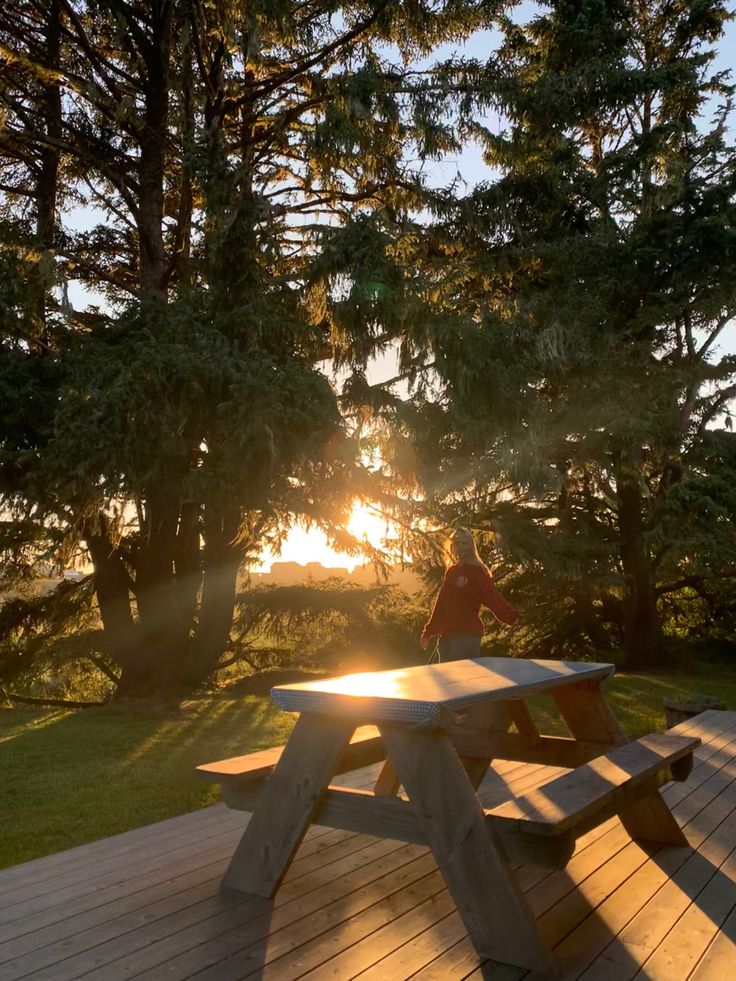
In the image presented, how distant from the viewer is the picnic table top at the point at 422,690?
10.7 ft

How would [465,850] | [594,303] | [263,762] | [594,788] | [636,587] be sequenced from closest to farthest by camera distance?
[465,850], [594,788], [263,762], [594,303], [636,587]

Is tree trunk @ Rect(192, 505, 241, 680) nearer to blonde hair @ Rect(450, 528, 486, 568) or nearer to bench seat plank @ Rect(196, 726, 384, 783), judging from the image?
blonde hair @ Rect(450, 528, 486, 568)

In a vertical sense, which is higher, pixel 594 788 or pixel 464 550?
pixel 464 550

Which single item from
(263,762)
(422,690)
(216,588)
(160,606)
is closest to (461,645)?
(263,762)

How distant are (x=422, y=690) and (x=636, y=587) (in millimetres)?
14636

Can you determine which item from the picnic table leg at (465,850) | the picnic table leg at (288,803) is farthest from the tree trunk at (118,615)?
the picnic table leg at (465,850)

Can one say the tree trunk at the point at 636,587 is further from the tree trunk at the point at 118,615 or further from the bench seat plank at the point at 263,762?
the bench seat plank at the point at 263,762

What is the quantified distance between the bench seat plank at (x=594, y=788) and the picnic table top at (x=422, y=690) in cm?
41

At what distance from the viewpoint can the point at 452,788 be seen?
10.6 feet

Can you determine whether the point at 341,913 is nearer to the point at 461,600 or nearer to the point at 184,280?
the point at 461,600

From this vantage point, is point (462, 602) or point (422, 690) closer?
point (422, 690)

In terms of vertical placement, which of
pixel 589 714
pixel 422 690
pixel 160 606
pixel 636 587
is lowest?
pixel 636 587

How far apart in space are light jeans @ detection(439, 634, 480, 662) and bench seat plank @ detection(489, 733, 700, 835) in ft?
8.11

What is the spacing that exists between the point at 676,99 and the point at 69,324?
41.0 ft
